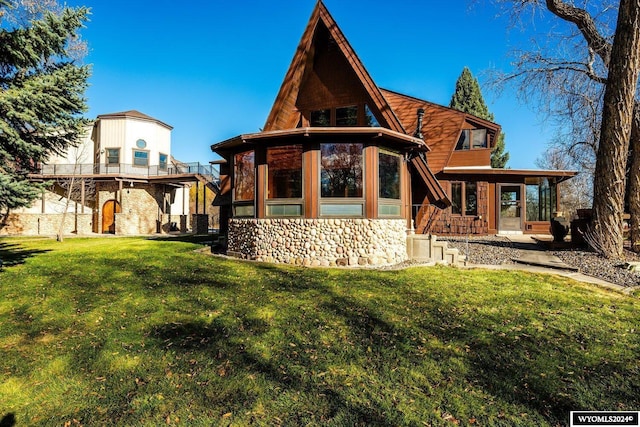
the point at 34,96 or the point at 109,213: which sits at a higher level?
the point at 34,96

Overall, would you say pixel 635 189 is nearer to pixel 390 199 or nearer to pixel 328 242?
pixel 390 199

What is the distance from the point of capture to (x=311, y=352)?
4359 mm

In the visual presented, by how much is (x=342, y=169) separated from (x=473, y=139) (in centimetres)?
1232

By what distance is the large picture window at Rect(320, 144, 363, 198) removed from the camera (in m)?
9.91

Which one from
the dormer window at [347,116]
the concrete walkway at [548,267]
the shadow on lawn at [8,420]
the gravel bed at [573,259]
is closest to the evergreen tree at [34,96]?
the shadow on lawn at [8,420]

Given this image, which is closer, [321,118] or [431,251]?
[431,251]

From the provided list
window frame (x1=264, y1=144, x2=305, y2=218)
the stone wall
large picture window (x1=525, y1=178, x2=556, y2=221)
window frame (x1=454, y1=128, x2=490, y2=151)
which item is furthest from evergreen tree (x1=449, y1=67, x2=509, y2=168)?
the stone wall

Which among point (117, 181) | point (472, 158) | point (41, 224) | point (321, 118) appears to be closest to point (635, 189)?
point (472, 158)

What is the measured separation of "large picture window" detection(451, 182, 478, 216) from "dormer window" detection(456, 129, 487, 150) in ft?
7.60

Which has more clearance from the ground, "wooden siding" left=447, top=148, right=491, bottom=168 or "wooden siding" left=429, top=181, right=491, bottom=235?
"wooden siding" left=447, top=148, right=491, bottom=168

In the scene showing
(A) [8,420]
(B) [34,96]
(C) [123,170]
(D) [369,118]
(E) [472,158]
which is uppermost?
(D) [369,118]

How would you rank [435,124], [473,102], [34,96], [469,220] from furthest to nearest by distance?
[473,102]
[469,220]
[435,124]
[34,96]

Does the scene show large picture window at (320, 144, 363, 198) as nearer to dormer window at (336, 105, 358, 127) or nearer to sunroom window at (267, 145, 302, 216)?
sunroom window at (267, 145, 302, 216)

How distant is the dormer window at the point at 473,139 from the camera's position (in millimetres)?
18594
